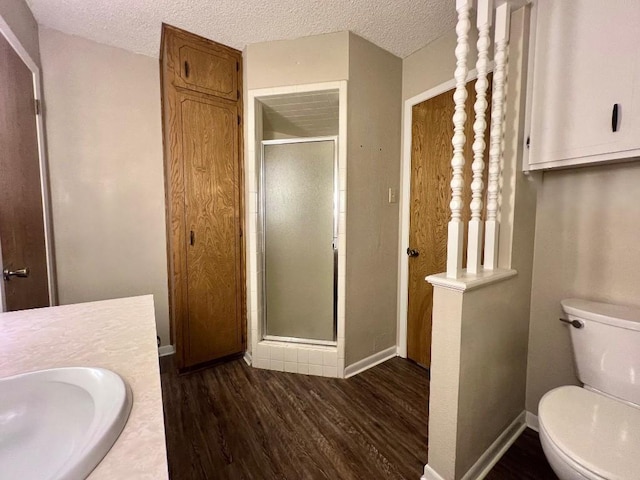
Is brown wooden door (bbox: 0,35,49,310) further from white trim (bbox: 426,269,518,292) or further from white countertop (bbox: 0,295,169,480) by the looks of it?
white trim (bbox: 426,269,518,292)

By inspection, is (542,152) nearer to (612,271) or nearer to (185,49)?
(612,271)

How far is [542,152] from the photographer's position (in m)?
1.35

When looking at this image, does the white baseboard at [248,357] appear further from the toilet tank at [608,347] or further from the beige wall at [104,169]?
the toilet tank at [608,347]

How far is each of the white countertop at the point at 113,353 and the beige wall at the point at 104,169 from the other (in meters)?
1.19

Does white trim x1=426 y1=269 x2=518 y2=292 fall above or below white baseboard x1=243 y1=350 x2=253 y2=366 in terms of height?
above

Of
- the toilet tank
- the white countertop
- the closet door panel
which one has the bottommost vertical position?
the toilet tank

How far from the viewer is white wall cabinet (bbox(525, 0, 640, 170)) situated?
1097 mm

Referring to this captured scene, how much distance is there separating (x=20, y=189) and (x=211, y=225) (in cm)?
103

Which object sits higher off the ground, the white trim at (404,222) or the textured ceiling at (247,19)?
the textured ceiling at (247,19)

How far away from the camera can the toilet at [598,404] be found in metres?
0.85

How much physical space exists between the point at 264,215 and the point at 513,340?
181cm

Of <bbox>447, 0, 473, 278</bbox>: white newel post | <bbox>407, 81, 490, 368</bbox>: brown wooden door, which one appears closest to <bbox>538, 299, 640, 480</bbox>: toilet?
<bbox>447, 0, 473, 278</bbox>: white newel post

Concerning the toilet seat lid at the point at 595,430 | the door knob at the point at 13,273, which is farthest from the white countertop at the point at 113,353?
the toilet seat lid at the point at 595,430

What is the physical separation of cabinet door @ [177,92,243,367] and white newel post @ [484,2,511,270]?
5.66 feet
